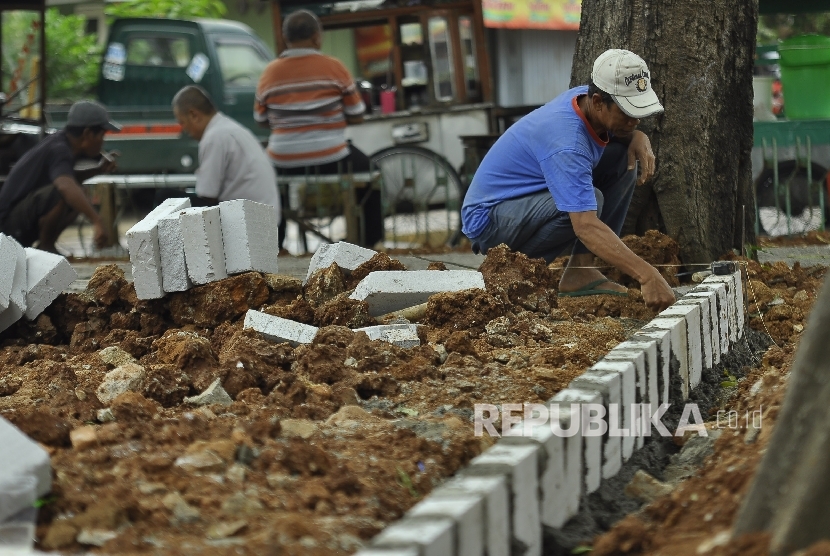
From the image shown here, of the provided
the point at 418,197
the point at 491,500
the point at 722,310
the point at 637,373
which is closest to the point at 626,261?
the point at 722,310

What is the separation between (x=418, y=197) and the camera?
10688mm

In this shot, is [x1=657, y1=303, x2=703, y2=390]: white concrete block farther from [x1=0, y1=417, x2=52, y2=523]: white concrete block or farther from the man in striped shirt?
the man in striped shirt

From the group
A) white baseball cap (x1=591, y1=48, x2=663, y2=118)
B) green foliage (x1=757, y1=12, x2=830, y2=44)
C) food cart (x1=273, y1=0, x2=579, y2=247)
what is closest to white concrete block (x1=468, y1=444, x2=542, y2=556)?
white baseball cap (x1=591, y1=48, x2=663, y2=118)

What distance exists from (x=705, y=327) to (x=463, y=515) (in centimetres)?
232

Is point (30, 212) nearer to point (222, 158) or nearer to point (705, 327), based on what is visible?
point (222, 158)

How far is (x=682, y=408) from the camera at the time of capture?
390 centimetres

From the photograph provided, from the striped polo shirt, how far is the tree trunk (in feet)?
10.4

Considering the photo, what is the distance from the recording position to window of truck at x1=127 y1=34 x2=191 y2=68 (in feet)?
48.2

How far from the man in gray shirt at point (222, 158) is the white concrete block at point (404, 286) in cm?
352

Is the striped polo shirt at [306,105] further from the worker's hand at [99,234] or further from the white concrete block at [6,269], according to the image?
the white concrete block at [6,269]

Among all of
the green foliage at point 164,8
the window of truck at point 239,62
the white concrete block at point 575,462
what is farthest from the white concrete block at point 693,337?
the green foliage at point 164,8

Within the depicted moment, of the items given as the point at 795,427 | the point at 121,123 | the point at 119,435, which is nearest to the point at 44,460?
the point at 119,435

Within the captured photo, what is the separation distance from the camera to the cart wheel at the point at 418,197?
10.1 metres

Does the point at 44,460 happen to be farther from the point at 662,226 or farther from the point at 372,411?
the point at 662,226
